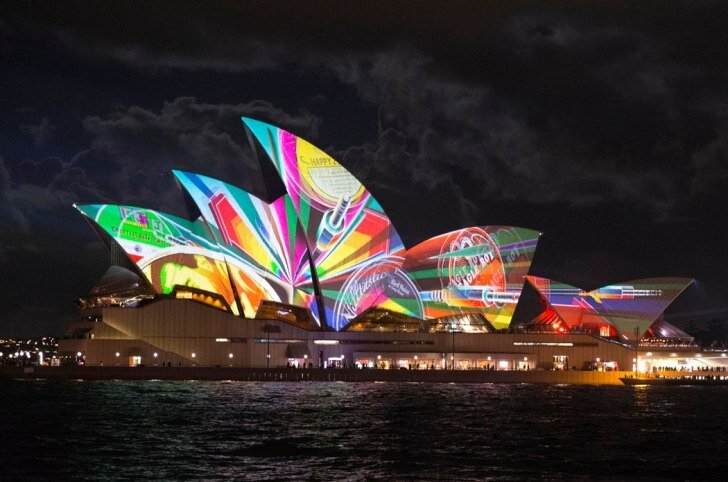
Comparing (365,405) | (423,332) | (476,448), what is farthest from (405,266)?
(476,448)

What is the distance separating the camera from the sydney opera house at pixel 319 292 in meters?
84.6

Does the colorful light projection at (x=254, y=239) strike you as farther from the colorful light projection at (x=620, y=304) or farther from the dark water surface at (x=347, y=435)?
the colorful light projection at (x=620, y=304)

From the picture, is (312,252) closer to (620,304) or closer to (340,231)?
(340,231)

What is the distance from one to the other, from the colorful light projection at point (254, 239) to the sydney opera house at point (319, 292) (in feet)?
0.33

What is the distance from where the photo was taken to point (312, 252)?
88.2 meters

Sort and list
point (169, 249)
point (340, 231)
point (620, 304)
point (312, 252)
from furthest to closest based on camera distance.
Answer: point (620, 304) < point (340, 231) < point (312, 252) < point (169, 249)

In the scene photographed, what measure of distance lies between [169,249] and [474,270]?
92.1ft

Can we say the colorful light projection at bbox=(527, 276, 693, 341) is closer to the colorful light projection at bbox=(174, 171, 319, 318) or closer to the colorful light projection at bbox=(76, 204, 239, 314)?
the colorful light projection at bbox=(174, 171, 319, 318)

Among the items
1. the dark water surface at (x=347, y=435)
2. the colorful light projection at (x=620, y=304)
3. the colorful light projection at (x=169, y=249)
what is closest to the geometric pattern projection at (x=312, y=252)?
the colorful light projection at (x=169, y=249)

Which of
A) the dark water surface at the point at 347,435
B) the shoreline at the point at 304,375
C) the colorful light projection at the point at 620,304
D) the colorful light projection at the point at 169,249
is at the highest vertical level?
the colorful light projection at the point at 169,249

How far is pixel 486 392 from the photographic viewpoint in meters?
75.2

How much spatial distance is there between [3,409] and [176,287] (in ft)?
108

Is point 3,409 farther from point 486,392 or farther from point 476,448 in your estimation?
point 486,392

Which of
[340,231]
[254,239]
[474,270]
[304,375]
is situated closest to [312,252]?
[340,231]
